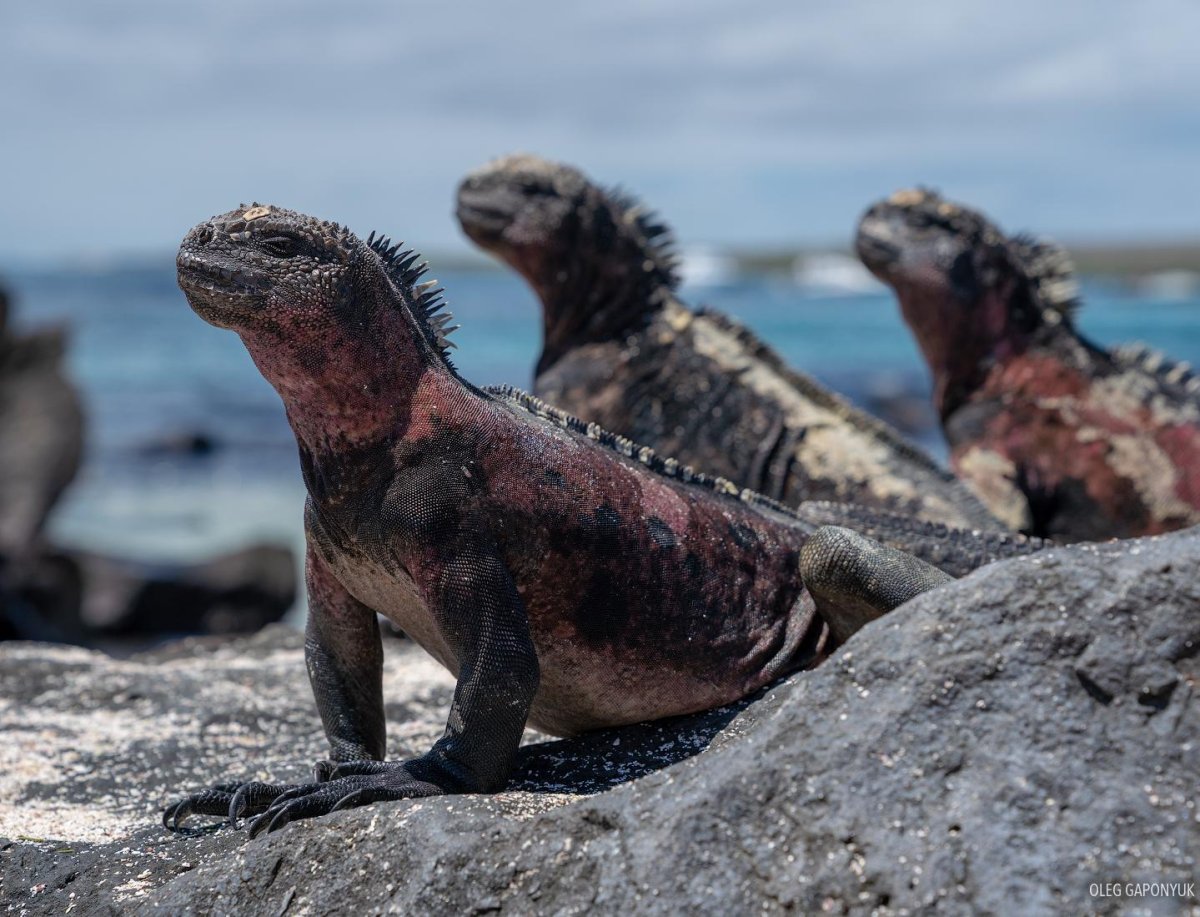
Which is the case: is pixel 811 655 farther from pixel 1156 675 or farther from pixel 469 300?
pixel 469 300

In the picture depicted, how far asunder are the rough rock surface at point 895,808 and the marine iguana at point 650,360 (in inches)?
133

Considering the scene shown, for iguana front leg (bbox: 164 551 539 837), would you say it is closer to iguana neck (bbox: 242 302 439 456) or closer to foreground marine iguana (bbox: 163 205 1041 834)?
foreground marine iguana (bbox: 163 205 1041 834)

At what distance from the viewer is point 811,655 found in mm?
3541

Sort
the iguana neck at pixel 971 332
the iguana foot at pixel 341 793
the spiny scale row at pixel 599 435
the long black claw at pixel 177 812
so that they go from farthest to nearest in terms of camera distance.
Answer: the iguana neck at pixel 971 332
the spiny scale row at pixel 599 435
the long black claw at pixel 177 812
the iguana foot at pixel 341 793

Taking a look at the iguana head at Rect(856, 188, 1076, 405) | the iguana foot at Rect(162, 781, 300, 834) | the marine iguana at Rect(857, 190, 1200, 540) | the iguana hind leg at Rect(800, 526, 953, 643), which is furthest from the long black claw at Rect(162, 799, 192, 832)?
the iguana head at Rect(856, 188, 1076, 405)

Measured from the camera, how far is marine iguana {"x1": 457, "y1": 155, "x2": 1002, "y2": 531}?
611cm

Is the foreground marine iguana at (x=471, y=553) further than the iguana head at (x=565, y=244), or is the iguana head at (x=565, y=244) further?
the iguana head at (x=565, y=244)

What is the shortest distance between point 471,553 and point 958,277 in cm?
485

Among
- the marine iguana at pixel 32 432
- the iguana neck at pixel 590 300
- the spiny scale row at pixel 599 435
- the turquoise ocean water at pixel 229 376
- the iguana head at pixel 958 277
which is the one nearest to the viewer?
the spiny scale row at pixel 599 435

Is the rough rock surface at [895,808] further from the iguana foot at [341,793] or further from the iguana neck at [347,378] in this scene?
the iguana neck at [347,378]

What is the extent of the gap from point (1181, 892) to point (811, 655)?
143cm

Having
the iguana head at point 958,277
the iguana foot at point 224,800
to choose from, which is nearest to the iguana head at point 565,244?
the iguana head at point 958,277

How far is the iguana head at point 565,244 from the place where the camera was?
650cm

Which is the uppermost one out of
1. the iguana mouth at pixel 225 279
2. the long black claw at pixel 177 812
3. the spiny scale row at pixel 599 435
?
the iguana mouth at pixel 225 279
